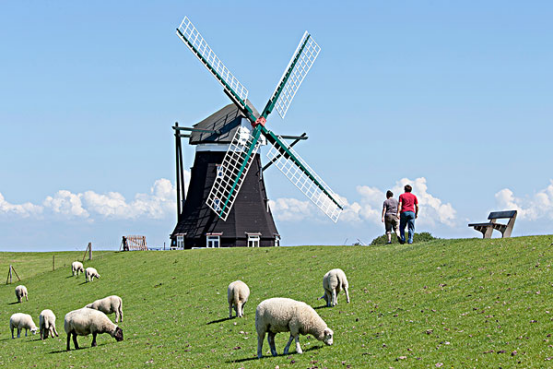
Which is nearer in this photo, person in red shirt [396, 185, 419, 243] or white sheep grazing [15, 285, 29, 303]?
person in red shirt [396, 185, 419, 243]

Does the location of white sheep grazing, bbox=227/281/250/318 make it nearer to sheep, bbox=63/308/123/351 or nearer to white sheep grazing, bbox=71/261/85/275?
sheep, bbox=63/308/123/351

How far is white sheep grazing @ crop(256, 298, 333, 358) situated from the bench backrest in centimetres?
1655

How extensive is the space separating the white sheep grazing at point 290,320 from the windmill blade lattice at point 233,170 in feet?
135

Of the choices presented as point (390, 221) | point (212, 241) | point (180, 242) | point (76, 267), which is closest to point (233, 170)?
point (212, 241)

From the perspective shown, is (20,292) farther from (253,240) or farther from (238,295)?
(238,295)

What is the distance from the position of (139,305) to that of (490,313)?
2266 centimetres

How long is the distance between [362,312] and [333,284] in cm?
184

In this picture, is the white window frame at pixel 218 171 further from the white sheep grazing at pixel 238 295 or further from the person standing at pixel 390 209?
the white sheep grazing at pixel 238 295

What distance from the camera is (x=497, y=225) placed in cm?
3338

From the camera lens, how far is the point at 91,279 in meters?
51.4

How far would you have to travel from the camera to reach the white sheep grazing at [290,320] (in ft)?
60.7

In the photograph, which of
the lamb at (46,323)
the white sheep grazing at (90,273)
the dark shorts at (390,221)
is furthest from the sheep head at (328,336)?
the white sheep grazing at (90,273)

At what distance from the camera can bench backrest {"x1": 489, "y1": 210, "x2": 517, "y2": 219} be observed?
32062mm

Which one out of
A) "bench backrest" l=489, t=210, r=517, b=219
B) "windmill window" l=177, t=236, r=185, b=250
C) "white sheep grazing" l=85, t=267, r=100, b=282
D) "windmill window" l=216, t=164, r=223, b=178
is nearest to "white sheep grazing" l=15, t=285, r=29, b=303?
"white sheep grazing" l=85, t=267, r=100, b=282
